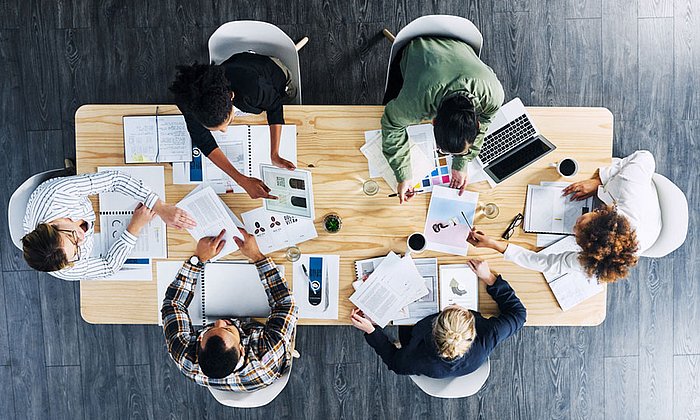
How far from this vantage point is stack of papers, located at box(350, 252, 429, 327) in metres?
2.21

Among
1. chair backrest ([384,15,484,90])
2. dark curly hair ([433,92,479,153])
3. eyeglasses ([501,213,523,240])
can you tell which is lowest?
eyeglasses ([501,213,523,240])

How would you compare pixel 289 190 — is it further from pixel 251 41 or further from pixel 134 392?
pixel 134 392

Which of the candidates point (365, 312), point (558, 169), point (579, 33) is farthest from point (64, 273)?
point (579, 33)

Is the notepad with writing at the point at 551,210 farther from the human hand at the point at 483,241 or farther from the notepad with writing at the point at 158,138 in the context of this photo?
the notepad with writing at the point at 158,138

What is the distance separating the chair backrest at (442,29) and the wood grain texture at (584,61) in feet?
3.30

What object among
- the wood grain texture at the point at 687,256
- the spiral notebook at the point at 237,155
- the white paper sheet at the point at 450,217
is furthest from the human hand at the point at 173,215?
the wood grain texture at the point at 687,256

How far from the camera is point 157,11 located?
290cm

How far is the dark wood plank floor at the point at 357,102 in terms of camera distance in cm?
289

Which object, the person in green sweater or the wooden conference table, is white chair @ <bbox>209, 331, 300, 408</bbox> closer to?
the wooden conference table

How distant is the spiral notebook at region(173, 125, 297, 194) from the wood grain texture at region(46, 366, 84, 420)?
5.10ft

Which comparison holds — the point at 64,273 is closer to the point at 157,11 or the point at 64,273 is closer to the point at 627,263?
the point at 157,11

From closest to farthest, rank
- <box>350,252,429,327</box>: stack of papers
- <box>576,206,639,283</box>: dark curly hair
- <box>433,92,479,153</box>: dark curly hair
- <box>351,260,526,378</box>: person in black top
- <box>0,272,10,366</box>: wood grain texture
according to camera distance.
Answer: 1. <box>433,92,479,153</box>: dark curly hair
2. <box>576,206,639,283</box>: dark curly hair
3. <box>351,260,526,378</box>: person in black top
4. <box>350,252,429,327</box>: stack of papers
5. <box>0,272,10,366</box>: wood grain texture

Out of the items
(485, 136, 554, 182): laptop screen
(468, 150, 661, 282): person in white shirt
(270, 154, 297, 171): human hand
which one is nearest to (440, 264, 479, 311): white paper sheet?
(468, 150, 661, 282): person in white shirt

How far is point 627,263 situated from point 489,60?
1372 mm
